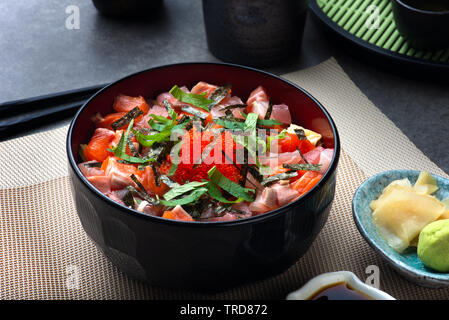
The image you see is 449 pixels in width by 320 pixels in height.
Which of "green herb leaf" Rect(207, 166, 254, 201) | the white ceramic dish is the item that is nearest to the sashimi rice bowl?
"green herb leaf" Rect(207, 166, 254, 201)

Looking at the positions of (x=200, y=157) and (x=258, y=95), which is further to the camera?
(x=258, y=95)

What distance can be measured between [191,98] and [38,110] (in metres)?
0.71

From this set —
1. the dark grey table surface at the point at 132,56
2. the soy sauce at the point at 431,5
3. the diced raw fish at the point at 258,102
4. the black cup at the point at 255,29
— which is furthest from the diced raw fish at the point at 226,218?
the soy sauce at the point at 431,5

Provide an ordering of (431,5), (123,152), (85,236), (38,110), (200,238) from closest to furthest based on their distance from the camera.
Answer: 1. (200,238)
2. (123,152)
3. (85,236)
4. (38,110)
5. (431,5)

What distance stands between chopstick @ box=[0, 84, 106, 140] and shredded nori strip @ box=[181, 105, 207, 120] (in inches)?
22.9

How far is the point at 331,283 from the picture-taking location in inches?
43.7

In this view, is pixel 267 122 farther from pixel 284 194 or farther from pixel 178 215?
pixel 178 215

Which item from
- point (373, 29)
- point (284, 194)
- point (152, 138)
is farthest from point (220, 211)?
point (373, 29)

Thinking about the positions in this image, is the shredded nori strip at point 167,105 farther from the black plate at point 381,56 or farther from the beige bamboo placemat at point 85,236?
the black plate at point 381,56

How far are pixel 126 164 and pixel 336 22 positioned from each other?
4.10 ft

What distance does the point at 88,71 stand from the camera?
2041mm

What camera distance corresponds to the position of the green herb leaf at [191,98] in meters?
1.30

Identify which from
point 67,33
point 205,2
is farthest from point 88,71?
point 205,2

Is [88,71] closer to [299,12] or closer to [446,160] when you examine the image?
[299,12]
